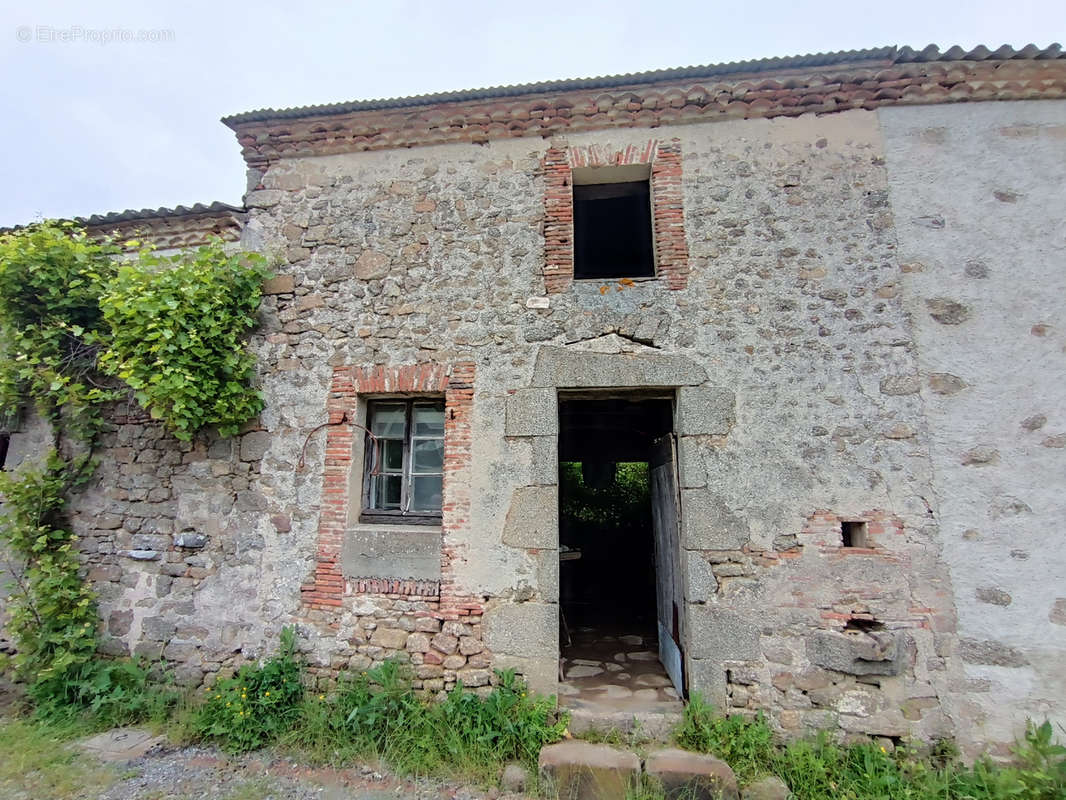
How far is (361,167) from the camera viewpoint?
16.3 feet

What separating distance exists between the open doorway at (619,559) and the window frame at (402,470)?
138 centimetres

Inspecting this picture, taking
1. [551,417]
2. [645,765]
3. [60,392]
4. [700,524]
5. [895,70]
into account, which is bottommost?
[645,765]

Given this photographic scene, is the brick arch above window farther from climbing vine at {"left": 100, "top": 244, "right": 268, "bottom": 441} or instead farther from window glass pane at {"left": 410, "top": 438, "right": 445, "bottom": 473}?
climbing vine at {"left": 100, "top": 244, "right": 268, "bottom": 441}

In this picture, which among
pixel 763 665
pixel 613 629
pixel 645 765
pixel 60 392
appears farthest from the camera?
pixel 613 629

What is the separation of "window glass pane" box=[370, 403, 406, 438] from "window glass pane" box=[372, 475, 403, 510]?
0.41 metres

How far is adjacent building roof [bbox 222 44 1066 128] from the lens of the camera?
420cm

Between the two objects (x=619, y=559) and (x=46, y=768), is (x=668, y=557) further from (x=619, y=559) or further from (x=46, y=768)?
(x=46, y=768)

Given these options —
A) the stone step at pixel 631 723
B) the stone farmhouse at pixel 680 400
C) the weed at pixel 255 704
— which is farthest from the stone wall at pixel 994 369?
the weed at pixel 255 704

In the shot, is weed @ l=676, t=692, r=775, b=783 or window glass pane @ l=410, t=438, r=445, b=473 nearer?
weed @ l=676, t=692, r=775, b=783

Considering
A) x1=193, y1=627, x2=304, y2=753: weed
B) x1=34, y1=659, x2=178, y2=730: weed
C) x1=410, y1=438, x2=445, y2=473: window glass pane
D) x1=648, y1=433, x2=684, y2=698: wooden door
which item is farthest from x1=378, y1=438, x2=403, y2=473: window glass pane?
x1=34, y1=659, x2=178, y2=730: weed

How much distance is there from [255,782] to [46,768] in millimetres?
1520

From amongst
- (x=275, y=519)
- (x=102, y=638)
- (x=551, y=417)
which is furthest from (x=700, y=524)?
(x=102, y=638)

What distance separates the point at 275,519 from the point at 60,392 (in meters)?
2.56

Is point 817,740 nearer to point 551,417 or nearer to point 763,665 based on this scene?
point 763,665
